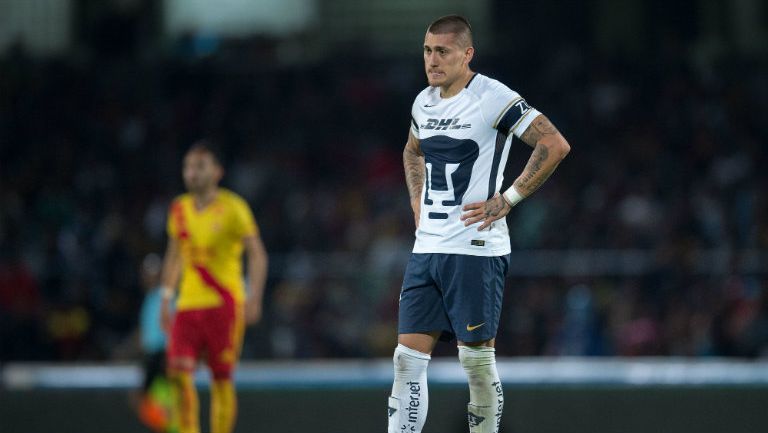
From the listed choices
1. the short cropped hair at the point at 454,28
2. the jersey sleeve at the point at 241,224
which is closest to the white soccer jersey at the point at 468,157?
the short cropped hair at the point at 454,28

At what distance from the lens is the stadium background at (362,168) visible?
1352 cm

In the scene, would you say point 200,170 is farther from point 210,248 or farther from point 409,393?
point 409,393

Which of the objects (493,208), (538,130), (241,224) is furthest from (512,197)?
(241,224)

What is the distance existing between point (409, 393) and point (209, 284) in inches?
118

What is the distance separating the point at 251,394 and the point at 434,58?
4592mm

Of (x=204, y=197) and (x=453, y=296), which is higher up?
(x=204, y=197)

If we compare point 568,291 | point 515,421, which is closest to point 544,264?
point 568,291

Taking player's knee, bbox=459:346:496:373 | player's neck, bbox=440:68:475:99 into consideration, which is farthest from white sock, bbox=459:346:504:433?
player's neck, bbox=440:68:475:99

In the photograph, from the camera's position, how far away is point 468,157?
6.61m

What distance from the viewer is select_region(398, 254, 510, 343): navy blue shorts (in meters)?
6.52

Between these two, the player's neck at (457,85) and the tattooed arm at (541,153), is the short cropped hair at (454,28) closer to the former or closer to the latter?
the player's neck at (457,85)

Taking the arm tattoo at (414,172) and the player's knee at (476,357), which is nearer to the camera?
the player's knee at (476,357)

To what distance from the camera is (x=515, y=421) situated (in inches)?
397

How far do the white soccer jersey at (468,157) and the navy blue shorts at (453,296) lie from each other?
Answer: 66 mm
